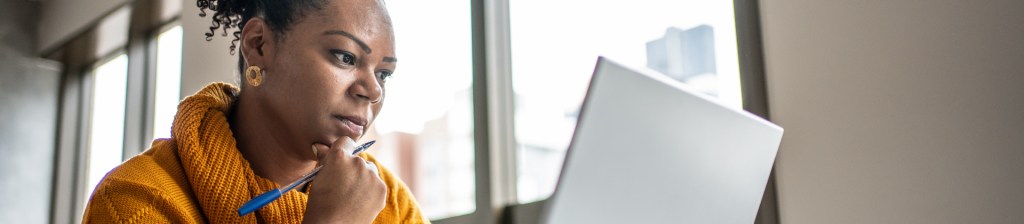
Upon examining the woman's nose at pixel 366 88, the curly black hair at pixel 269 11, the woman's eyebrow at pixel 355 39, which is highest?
the curly black hair at pixel 269 11

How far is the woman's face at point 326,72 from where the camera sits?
1.03 m

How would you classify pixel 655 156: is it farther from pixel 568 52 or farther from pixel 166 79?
pixel 166 79

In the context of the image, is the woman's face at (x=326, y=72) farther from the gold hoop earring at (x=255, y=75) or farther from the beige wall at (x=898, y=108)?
the beige wall at (x=898, y=108)

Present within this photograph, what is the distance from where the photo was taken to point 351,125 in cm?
104

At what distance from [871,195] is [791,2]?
313mm

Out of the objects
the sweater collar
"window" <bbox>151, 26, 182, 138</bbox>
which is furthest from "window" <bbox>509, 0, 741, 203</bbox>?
"window" <bbox>151, 26, 182, 138</bbox>

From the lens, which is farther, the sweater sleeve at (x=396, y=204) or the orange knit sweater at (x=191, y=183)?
the sweater sleeve at (x=396, y=204)

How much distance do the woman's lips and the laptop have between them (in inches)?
18.1

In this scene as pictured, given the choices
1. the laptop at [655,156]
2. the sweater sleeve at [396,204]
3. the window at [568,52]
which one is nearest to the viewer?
the laptop at [655,156]

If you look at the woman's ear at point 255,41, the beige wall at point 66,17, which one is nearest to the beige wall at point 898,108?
the woman's ear at point 255,41

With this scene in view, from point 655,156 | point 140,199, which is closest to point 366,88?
point 140,199

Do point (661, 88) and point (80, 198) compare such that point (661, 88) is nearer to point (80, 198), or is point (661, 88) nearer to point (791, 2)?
point (791, 2)

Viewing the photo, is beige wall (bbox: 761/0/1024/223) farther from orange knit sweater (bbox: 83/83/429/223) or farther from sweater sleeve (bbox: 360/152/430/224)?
orange knit sweater (bbox: 83/83/429/223)

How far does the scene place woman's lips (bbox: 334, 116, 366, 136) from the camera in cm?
104
